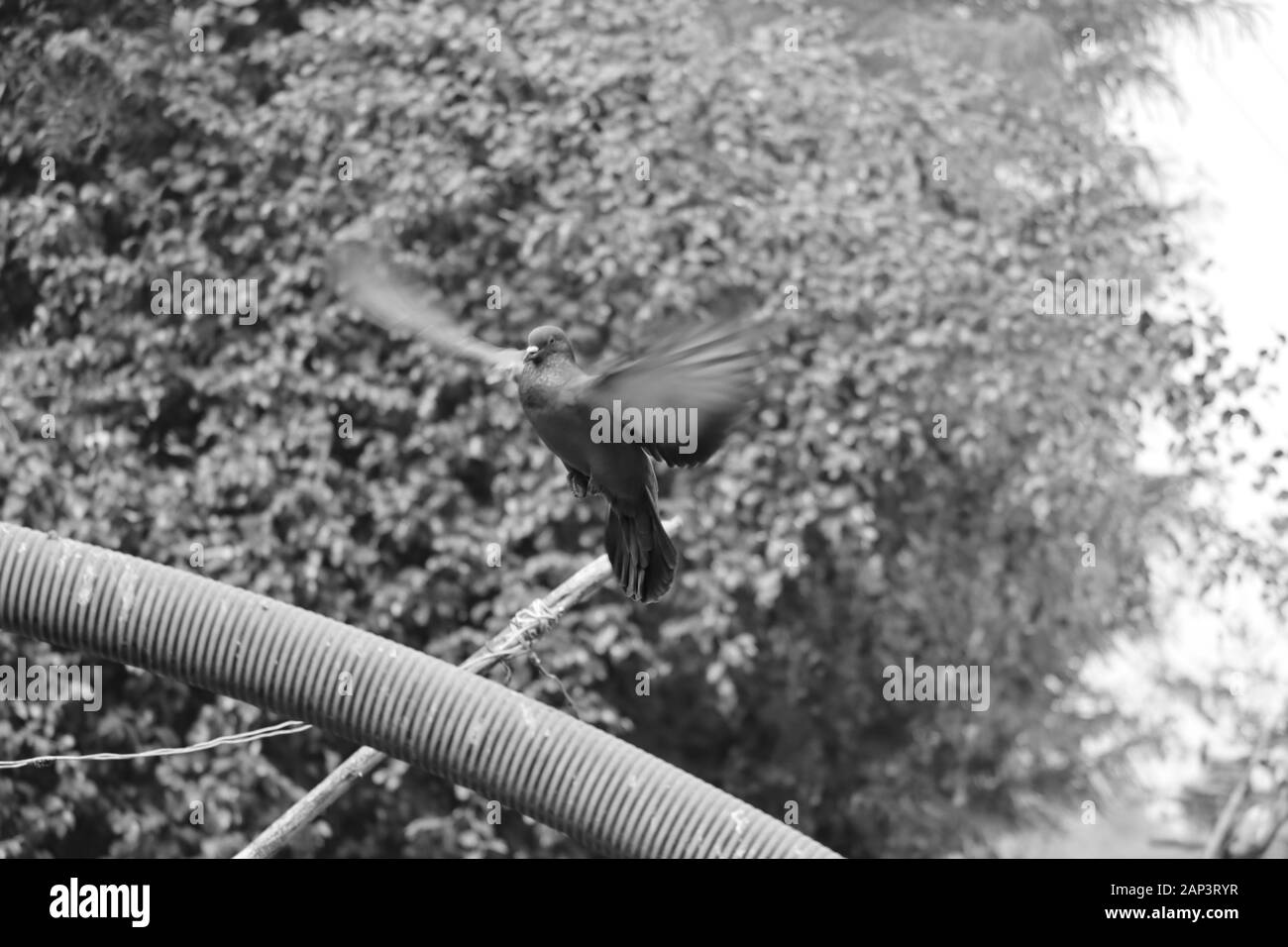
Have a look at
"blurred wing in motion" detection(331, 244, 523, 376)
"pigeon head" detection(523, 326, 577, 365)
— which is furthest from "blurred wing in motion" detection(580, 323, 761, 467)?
"blurred wing in motion" detection(331, 244, 523, 376)

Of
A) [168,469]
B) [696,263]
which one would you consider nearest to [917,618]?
[696,263]

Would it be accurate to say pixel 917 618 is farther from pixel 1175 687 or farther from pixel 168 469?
pixel 1175 687

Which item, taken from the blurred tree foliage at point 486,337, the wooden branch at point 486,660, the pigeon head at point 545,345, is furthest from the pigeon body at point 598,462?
the blurred tree foliage at point 486,337

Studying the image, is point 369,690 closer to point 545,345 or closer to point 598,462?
point 598,462

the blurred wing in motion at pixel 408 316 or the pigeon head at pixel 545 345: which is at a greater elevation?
the pigeon head at pixel 545 345

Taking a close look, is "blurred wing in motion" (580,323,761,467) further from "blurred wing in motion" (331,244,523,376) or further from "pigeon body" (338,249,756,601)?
"blurred wing in motion" (331,244,523,376)

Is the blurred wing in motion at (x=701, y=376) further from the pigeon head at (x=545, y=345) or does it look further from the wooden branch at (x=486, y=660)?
the wooden branch at (x=486, y=660)

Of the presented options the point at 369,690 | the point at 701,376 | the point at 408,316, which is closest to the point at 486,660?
the point at 369,690
